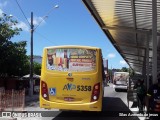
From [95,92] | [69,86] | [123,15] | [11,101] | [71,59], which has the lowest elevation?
[11,101]

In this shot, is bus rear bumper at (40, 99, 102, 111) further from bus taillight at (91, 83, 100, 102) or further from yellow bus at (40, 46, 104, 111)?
bus taillight at (91, 83, 100, 102)

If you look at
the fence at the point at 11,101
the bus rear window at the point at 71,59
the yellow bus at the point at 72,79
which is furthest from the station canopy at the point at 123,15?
the fence at the point at 11,101

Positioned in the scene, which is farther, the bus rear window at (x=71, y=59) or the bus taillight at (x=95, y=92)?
the bus rear window at (x=71, y=59)

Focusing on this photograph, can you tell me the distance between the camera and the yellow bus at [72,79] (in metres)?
13.9

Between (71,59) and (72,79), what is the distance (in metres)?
0.76

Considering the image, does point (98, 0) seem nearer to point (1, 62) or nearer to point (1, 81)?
point (1, 62)

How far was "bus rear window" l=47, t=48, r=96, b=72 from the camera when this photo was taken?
1415 cm

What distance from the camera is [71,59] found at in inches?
561

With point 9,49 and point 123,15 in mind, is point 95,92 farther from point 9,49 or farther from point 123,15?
point 9,49

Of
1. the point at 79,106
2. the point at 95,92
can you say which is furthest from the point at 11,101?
the point at 95,92

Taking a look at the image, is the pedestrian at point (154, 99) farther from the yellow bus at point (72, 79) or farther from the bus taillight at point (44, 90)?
the bus taillight at point (44, 90)

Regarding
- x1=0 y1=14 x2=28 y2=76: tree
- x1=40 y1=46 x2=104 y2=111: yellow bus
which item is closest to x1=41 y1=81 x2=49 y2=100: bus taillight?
x1=40 y1=46 x2=104 y2=111: yellow bus

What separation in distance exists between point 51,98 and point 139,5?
650cm

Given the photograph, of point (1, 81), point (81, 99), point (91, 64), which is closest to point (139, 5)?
point (91, 64)
